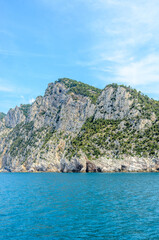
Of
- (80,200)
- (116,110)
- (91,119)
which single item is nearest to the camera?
(80,200)

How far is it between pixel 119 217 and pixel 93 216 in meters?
4.22

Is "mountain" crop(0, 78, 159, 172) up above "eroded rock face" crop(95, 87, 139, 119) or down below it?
below

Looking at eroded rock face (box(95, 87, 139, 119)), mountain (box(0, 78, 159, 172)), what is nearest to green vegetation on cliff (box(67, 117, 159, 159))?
mountain (box(0, 78, 159, 172))

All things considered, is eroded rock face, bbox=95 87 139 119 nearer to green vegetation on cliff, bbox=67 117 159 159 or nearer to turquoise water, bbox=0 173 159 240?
green vegetation on cliff, bbox=67 117 159 159

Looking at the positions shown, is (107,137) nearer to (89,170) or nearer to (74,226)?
(89,170)

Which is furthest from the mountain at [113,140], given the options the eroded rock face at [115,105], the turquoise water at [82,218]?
the turquoise water at [82,218]

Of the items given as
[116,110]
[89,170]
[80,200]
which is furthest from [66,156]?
[80,200]

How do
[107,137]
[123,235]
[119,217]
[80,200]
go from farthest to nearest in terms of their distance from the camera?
[107,137] < [80,200] < [119,217] < [123,235]

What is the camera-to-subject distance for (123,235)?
27.2m

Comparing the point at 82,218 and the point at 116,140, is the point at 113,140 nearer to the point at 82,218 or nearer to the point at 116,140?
the point at 116,140

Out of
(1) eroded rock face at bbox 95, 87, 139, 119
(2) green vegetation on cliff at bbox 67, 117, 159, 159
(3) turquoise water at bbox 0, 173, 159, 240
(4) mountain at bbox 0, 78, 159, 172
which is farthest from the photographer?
(1) eroded rock face at bbox 95, 87, 139, 119

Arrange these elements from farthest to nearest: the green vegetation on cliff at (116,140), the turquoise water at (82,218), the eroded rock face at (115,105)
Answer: the eroded rock face at (115,105)
the green vegetation on cliff at (116,140)
the turquoise water at (82,218)

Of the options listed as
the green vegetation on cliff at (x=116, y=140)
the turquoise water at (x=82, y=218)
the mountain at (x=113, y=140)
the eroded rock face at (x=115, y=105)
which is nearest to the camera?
the turquoise water at (x=82, y=218)

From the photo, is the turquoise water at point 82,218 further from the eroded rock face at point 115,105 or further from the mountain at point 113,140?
the eroded rock face at point 115,105
